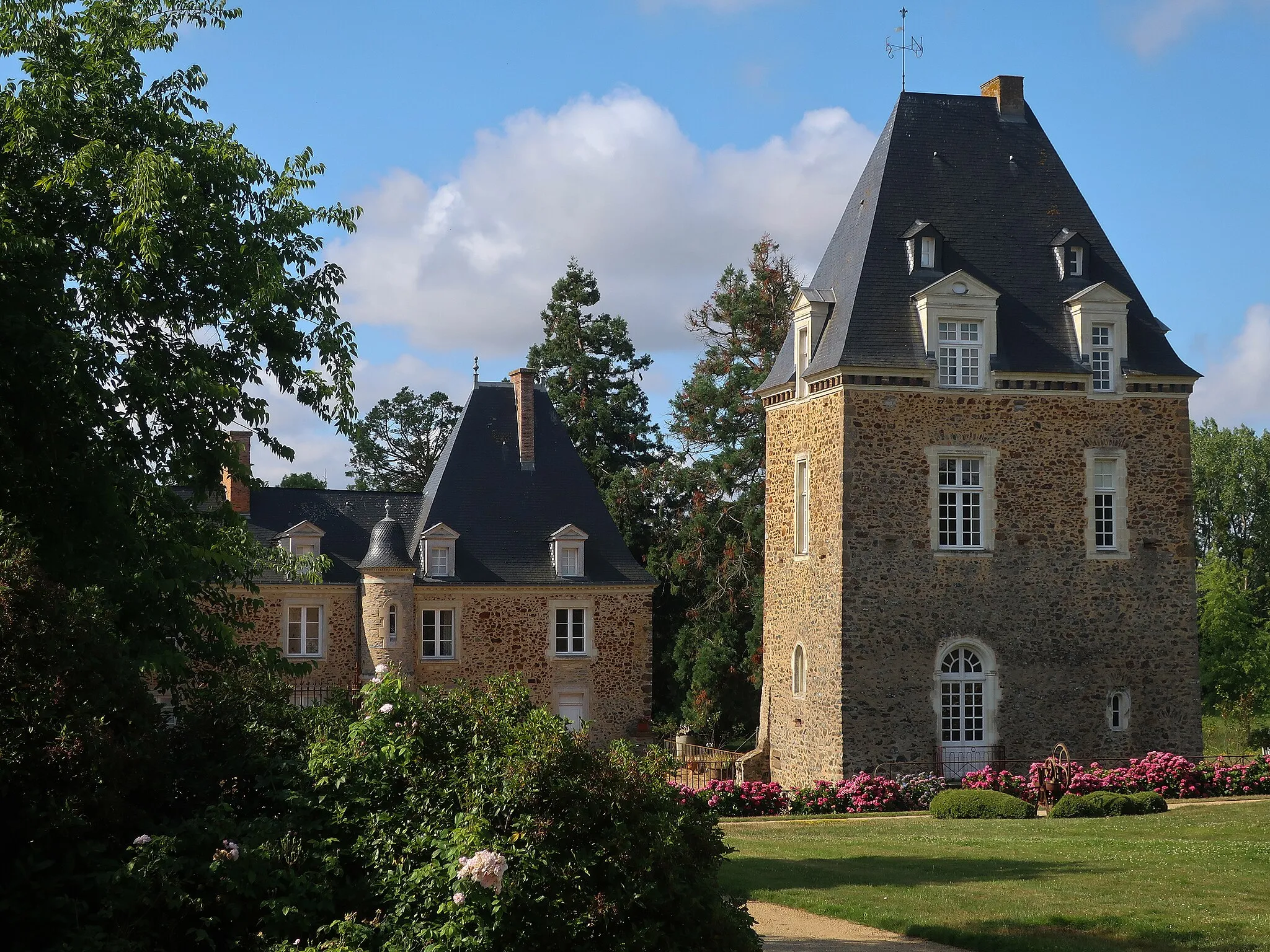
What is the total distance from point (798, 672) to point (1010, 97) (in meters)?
12.6

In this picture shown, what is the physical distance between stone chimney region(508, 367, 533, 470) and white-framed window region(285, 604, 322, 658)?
6657 millimetres

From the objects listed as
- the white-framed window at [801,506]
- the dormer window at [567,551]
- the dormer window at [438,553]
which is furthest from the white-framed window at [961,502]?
the dormer window at [438,553]

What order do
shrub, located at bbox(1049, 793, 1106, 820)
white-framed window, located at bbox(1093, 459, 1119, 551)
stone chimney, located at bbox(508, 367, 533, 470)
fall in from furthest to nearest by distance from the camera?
1. stone chimney, located at bbox(508, 367, 533, 470)
2. white-framed window, located at bbox(1093, 459, 1119, 551)
3. shrub, located at bbox(1049, 793, 1106, 820)

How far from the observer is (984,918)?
439 inches

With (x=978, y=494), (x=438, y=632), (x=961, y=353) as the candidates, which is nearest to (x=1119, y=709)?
(x=978, y=494)

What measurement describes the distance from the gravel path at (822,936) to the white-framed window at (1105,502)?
16526 mm

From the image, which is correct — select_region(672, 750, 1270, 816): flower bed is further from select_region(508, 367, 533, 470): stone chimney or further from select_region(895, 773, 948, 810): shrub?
select_region(508, 367, 533, 470): stone chimney

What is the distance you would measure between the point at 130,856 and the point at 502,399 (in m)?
29.3

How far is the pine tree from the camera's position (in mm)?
45812

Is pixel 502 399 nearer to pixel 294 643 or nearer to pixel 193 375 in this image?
pixel 294 643

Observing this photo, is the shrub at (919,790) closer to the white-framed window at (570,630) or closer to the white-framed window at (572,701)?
the white-framed window at (572,701)

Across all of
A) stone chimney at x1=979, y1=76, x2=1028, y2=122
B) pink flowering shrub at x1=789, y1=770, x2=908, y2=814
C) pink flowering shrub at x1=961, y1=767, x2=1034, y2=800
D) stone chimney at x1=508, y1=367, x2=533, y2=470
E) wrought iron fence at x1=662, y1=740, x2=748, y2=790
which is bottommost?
wrought iron fence at x1=662, y1=740, x2=748, y2=790

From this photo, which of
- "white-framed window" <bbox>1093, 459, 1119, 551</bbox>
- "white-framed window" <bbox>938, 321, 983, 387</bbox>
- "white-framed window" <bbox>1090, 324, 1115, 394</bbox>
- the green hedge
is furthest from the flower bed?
"white-framed window" <bbox>938, 321, 983, 387</bbox>

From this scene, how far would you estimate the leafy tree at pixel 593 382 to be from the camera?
150 feet
